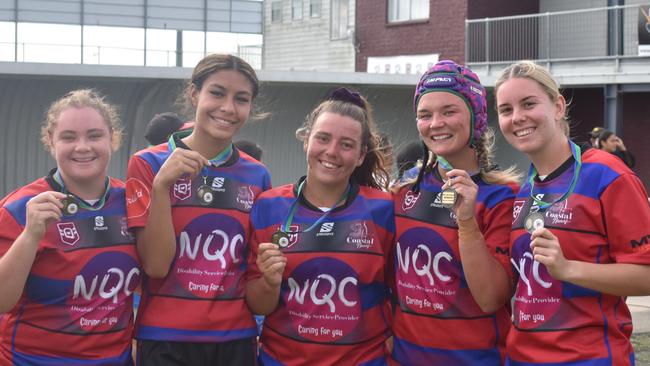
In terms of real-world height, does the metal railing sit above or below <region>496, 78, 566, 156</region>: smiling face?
above

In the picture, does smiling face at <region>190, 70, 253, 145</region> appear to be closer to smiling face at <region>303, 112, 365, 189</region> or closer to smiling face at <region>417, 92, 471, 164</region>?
smiling face at <region>303, 112, 365, 189</region>

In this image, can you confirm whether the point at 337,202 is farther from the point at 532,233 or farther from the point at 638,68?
the point at 638,68

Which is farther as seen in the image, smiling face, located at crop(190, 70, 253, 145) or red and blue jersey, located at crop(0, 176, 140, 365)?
smiling face, located at crop(190, 70, 253, 145)

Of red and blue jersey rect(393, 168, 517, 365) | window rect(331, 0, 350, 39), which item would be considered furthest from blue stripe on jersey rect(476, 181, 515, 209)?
window rect(331, 0, 350, 39)

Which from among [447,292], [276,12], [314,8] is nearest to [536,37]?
[314,8]

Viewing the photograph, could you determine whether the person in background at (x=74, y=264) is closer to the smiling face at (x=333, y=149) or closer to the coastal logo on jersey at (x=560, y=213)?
the smiling face at (x=333, y=149)

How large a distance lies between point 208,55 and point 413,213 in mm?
1196

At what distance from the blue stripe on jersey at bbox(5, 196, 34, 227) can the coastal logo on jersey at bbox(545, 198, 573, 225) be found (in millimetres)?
2092

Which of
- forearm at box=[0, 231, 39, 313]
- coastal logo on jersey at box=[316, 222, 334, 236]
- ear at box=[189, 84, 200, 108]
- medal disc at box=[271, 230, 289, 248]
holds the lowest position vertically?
forearm at box=[0, 231, 39, 313]

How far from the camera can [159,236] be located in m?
3.46

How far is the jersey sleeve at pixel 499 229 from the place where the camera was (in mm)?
3402

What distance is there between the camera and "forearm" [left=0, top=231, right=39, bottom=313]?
10.4 feet

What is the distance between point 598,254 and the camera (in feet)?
10.3

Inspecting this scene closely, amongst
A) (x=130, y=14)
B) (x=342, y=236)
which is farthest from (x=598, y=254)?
(x=130, y=14)
